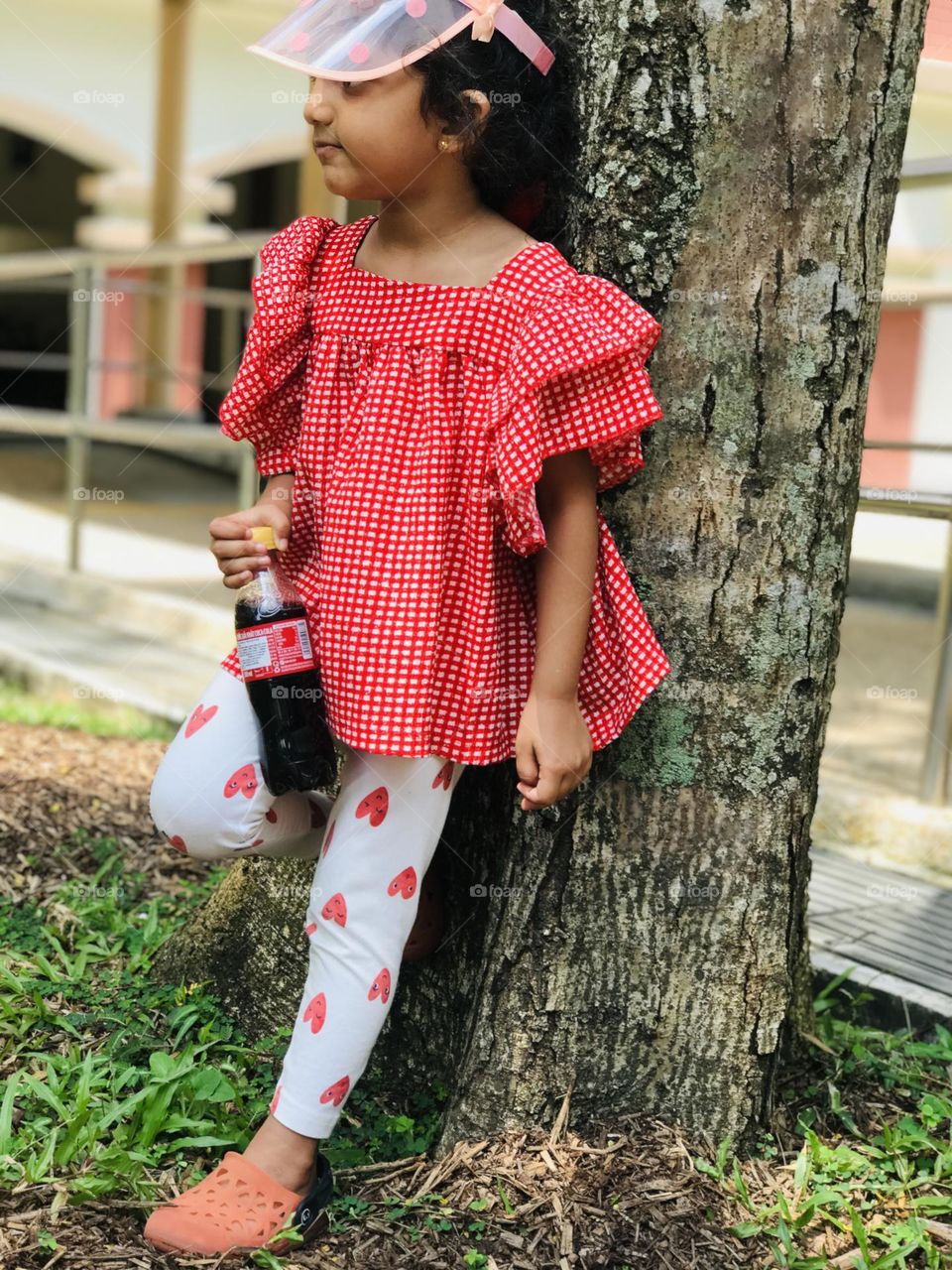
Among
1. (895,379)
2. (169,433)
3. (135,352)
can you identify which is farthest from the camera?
(135,352)

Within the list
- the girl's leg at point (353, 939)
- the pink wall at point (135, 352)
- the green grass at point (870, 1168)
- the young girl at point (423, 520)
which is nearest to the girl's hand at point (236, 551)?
the young girl at point (423, 520)

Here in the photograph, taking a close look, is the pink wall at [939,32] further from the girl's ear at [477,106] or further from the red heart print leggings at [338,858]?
the red heart print leggings at [338,858]

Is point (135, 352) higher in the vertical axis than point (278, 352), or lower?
higher

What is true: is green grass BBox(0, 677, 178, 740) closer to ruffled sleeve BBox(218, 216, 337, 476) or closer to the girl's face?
ruffled sleeve BBox(218, 216, 337, 476)

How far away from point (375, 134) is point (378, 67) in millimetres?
78

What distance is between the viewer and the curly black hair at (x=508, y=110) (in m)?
1.69

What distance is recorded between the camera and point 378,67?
1637mm

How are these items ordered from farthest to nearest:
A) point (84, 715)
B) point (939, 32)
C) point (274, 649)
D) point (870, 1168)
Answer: point (84, 715) → point (939, 32) → point (870, 1168) → point (274, 649)

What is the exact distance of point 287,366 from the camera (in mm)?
1896

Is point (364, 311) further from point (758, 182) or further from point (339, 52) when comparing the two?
point (758, 182)

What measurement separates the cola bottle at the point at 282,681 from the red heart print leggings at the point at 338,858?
0.09ft

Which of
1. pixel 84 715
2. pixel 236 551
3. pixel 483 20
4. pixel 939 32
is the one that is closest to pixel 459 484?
pixel 236 551

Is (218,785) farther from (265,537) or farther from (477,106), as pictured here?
(477,106)

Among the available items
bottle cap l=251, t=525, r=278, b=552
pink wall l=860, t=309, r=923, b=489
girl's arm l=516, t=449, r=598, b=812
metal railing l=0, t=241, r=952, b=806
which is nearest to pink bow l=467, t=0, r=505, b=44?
girl's arm l=516, t=449, r=598, b=812
